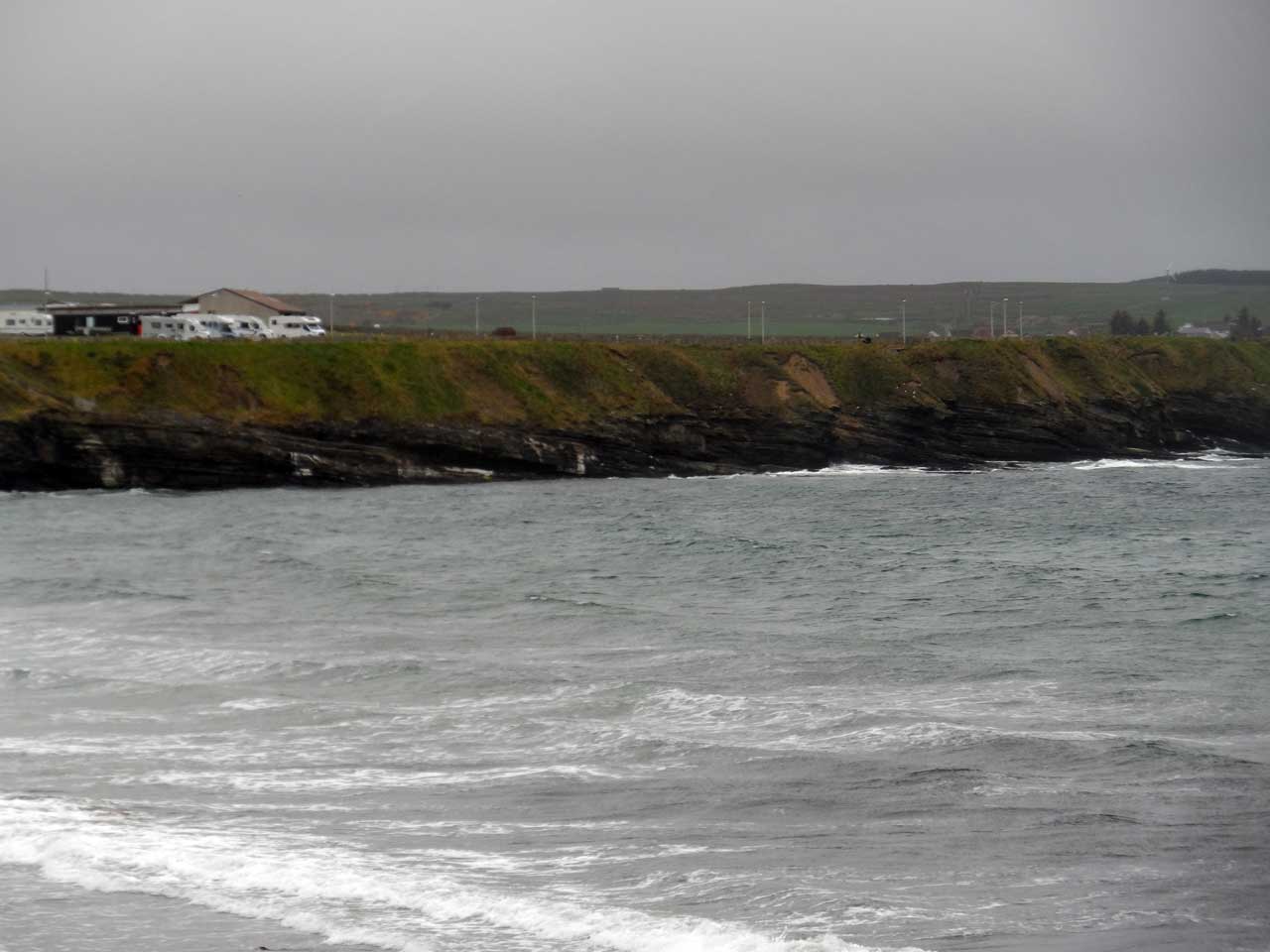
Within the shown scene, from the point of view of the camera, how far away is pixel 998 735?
1672 cm

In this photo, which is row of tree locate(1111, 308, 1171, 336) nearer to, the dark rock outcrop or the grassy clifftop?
the grassy clifftop

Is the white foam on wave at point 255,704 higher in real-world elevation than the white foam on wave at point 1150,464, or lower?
higher

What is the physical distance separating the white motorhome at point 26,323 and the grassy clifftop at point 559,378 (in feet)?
60.2

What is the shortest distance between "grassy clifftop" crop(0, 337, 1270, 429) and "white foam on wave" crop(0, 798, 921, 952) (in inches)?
1894

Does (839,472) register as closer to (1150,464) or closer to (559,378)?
(559,378)

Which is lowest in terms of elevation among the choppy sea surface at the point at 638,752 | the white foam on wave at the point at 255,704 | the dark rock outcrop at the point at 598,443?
the white foam on wave at the point at 255,704

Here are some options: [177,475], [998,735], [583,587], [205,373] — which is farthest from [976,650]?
[205,373]

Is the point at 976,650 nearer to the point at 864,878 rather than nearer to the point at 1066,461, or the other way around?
the point at 864,878

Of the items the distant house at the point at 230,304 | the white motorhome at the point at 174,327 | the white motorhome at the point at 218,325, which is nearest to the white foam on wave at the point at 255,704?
the white motorhome at the point at 174,327

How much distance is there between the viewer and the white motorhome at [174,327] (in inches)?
3233

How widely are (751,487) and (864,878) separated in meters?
49.4

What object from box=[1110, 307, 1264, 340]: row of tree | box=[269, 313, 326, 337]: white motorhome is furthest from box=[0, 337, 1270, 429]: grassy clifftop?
box=[1110, 307, 1264, 340]: row of tree

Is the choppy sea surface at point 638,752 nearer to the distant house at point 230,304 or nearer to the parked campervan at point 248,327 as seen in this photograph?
the parked campervan at point 248,327

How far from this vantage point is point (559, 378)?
7644 centimetres
